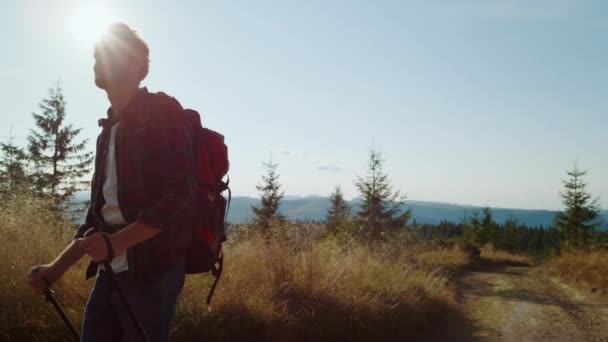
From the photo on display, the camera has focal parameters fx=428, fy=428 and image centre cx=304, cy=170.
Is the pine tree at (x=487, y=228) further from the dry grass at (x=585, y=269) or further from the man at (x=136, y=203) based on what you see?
the man at (x=136, y=203)

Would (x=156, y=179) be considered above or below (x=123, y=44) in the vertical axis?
below

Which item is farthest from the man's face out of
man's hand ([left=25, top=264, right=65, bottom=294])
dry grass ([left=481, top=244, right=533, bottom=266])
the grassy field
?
Result: dry grass ([left=481, top=244, right=533, bottom=266])

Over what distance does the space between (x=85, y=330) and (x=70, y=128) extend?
2505 cm

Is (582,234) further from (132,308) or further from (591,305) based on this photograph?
(132,308)

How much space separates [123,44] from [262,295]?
3.58 meters

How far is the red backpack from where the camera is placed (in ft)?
6.15

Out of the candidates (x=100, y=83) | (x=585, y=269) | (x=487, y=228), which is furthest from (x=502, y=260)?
(x=100, y=83)

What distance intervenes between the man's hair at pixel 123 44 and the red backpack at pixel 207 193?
1.06 feet

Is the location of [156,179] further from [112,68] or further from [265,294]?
[265,294]

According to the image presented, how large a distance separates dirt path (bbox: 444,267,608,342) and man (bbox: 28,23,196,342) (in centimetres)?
518

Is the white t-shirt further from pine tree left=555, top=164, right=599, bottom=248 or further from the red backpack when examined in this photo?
pine tree left=555, top=164, right=599, bottom=248

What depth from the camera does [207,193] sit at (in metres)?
1.87

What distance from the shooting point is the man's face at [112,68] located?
6.03ft

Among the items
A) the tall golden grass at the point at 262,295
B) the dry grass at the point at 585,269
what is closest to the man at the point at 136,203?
the tall golden grass at the point at 262,295
